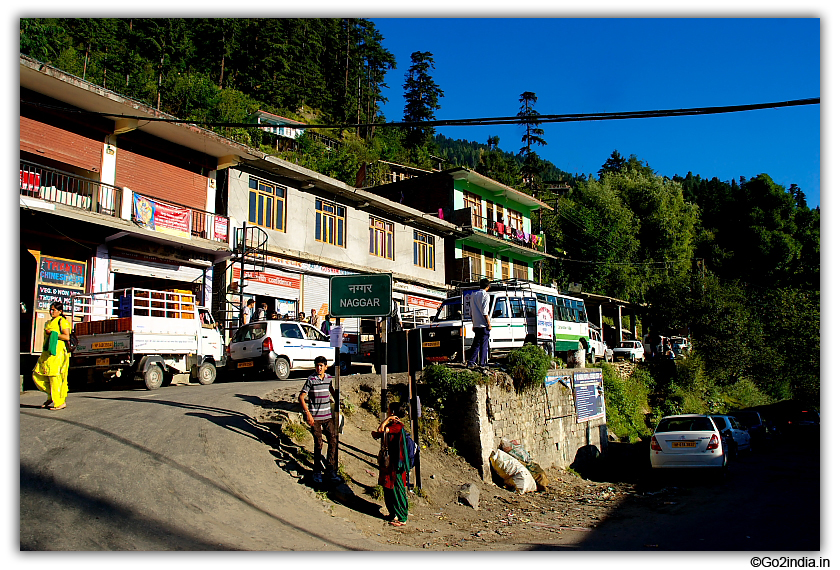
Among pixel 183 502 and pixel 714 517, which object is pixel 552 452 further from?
pixel 183 502

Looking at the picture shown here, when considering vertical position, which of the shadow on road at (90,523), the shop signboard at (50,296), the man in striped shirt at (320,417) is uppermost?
the shop signboard at (50,296)

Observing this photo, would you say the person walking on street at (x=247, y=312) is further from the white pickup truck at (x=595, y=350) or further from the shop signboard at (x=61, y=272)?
the white pickup truck at (x=595, y=350)

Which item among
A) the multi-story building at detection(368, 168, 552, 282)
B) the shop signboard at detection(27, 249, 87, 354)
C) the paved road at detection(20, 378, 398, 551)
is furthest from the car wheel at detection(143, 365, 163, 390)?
the multi-story building at detection(368, 168, 552, 282)

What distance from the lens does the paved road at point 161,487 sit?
21.2 feet

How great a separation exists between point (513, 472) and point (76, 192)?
14336 millimetres

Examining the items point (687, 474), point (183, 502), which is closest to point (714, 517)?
point (687, 474)

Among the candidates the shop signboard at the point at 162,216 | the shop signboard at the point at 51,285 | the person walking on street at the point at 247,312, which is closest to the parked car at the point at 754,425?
the person walking on street at the point at 247,312

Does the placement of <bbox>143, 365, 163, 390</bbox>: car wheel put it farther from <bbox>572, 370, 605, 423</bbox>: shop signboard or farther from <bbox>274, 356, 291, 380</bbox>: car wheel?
<bbox>572, 370, 605, 423</bbox>: shop signboard

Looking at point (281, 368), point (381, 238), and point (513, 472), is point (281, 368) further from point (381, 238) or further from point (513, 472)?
point (381, 238)

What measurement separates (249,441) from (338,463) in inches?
55.9

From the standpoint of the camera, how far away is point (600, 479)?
1664 centimetres

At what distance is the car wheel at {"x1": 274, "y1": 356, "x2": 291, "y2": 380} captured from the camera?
1614 cm

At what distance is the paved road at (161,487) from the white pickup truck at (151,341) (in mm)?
3220

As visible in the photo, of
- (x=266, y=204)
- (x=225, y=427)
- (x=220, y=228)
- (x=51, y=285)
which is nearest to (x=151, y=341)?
(x=51, y=285)
